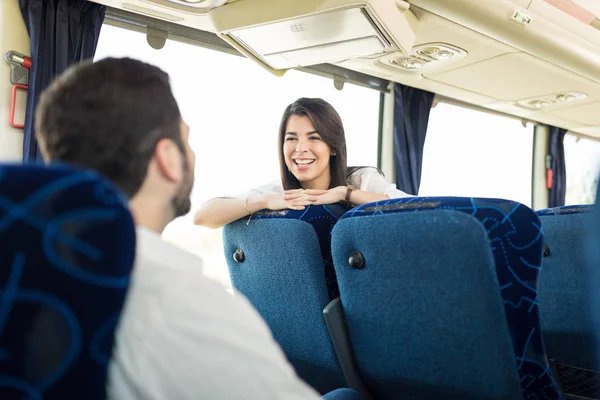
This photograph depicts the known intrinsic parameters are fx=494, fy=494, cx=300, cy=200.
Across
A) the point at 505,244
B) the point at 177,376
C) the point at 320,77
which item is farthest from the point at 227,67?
the point at 177,376

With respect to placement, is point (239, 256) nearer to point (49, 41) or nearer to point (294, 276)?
point (294, 276)

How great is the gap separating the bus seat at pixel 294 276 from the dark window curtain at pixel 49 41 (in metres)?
1.69

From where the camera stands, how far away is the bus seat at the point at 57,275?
440 millimetres

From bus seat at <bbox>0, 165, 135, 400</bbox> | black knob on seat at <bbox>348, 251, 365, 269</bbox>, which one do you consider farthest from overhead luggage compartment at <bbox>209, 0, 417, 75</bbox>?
bus seat at <bbox>0, 165, 135, 400</bbox>

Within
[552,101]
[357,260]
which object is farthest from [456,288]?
[552,101]

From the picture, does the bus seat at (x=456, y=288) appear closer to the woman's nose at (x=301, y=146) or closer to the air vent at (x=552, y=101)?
the woman's nose at (x=301, y=146)

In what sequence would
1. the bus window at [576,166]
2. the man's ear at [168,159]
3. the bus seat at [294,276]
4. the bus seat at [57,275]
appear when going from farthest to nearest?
the bus window at [576,166] < the bus seat at [294,276] < the man's ear at [168,159] < the bus seat at [57,275]

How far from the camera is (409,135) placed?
4.79 meters

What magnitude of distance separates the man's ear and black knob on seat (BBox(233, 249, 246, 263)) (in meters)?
0.92

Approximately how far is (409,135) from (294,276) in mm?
3574

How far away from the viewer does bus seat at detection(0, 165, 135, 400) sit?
440 millimetres

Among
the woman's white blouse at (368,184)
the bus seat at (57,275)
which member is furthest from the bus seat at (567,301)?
the bus seat at (57,275)

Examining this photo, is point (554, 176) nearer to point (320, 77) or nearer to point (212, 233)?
point (320, 77)

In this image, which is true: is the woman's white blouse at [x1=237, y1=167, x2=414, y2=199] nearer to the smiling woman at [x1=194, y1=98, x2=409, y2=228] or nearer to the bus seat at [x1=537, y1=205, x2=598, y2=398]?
the smiling woman at [x1=194, y1=98, x2=409, y2=228]
